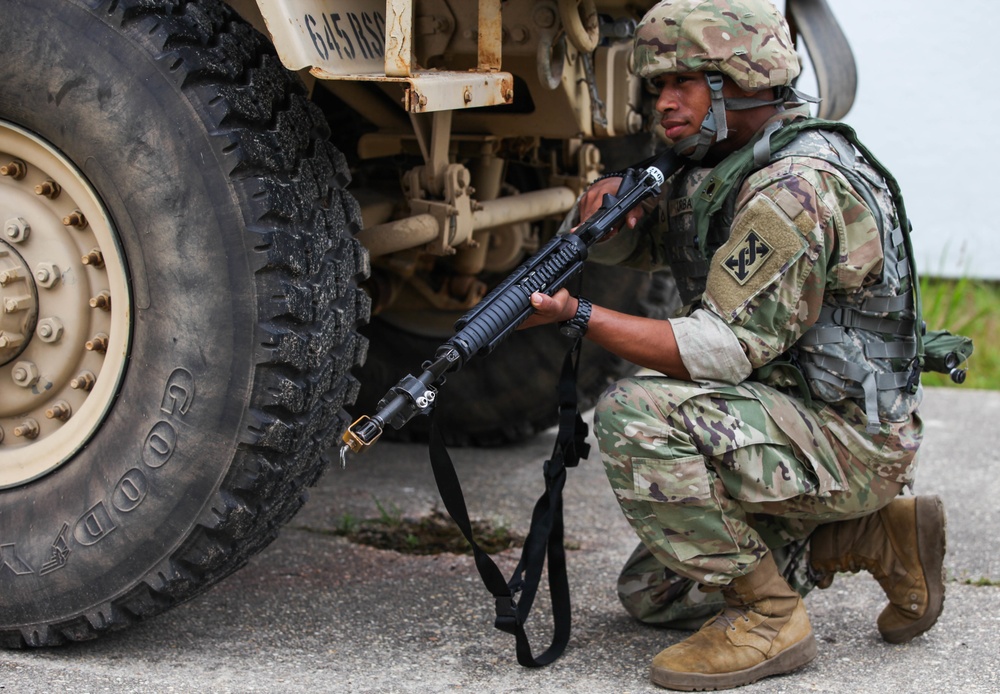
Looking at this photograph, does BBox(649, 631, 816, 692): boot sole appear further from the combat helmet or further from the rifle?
the combat helmet

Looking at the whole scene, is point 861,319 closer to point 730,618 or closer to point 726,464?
point 726,464

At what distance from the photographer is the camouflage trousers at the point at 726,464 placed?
2.48m

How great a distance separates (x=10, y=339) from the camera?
2.52 meters

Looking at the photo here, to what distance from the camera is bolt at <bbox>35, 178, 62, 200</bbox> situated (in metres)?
2.47

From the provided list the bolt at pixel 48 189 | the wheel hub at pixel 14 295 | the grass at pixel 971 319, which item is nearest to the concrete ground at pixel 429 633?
the wheel hub at pixel 14 295

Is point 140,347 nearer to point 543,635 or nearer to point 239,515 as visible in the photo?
point 239,515

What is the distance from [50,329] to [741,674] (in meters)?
1.52

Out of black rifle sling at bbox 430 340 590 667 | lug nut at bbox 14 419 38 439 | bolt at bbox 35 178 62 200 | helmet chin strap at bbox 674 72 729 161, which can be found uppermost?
bolt at bbox 35 178 62 200

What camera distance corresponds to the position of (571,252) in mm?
2555

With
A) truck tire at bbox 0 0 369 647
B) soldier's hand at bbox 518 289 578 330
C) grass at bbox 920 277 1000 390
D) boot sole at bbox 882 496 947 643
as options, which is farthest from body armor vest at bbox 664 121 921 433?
grass at bbox 920 277 1000 390

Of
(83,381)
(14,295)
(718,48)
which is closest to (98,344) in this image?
(83,381)

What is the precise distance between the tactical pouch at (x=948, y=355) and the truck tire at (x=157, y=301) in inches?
49.0

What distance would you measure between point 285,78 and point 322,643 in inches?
45.5

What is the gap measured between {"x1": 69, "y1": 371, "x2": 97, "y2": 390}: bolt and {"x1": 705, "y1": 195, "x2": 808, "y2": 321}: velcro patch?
1235 mm
